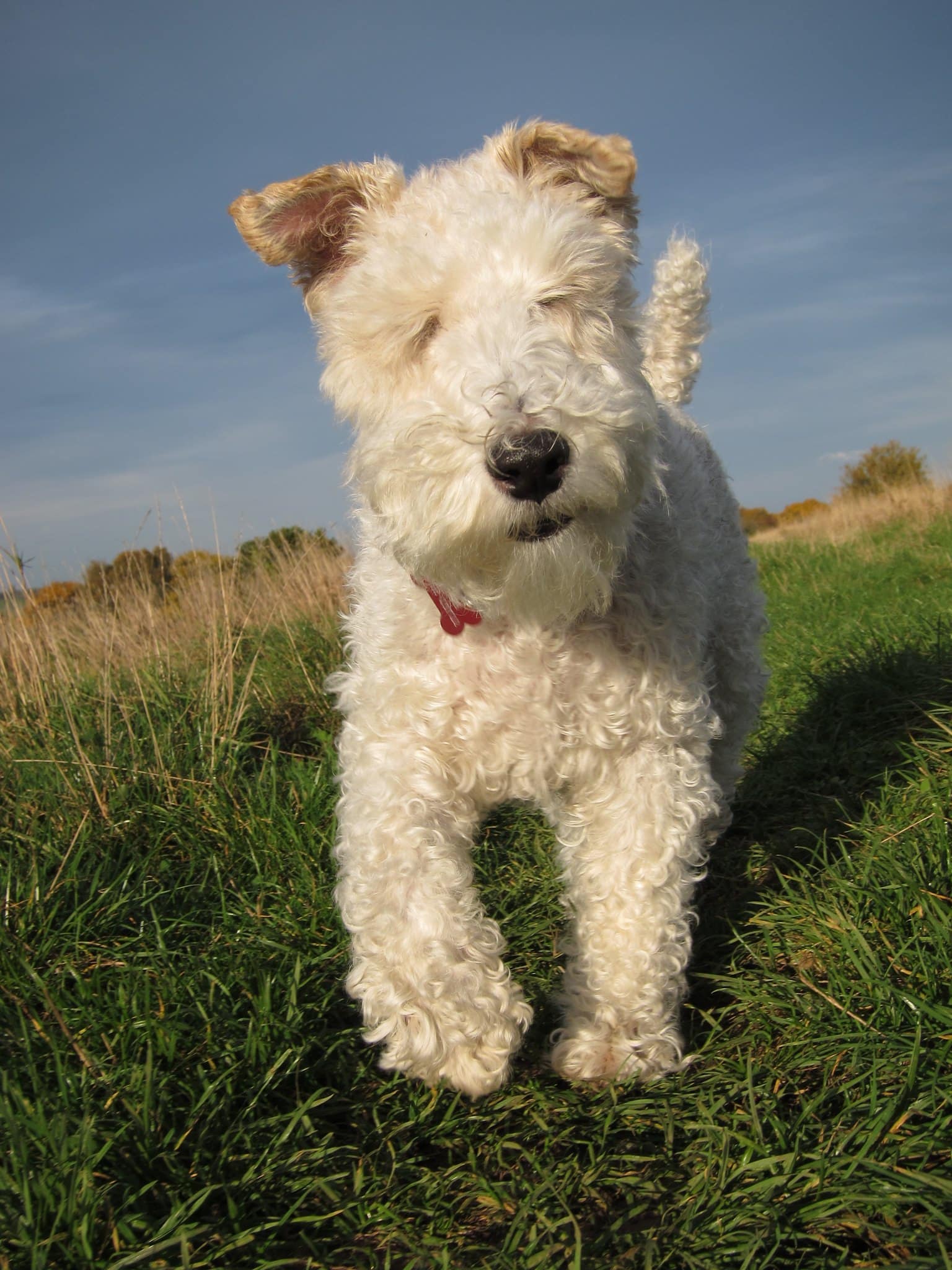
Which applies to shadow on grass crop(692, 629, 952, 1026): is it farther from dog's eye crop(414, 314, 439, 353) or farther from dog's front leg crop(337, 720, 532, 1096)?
dog's eye crop(414, 314, 439, 353)

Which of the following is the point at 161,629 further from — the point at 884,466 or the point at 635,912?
the point at 884,466

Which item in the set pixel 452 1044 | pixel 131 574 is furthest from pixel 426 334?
pixel 131 574

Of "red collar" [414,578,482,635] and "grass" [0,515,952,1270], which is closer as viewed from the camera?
"grass" [0,515,952,1270]

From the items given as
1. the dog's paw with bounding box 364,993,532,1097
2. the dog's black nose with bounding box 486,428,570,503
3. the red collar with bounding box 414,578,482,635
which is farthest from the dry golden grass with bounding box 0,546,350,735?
the dog's black nose with bounding box 486,428,570,503

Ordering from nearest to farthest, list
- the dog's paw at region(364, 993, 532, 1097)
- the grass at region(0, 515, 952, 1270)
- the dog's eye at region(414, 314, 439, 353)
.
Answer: the grass at region(0, 515, 952, 1270) → the dog's paw at region(364, 993, 532, 1097) → the dog's eye at region(414, 314, 439, 353)

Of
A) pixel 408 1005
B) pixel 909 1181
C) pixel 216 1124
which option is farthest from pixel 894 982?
pixel 216 1124

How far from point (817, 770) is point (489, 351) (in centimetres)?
282

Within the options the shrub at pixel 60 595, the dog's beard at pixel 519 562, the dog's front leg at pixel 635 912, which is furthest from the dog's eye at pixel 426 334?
the shrub at pixel 60 595

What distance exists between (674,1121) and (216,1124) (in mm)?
1142

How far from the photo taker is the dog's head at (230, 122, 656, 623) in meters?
2.28

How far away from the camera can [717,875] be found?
12.2ft

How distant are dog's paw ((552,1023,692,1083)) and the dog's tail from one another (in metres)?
3.27

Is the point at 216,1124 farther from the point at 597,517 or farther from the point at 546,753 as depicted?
the point at 597,517

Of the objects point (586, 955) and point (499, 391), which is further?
point (586, 955)
